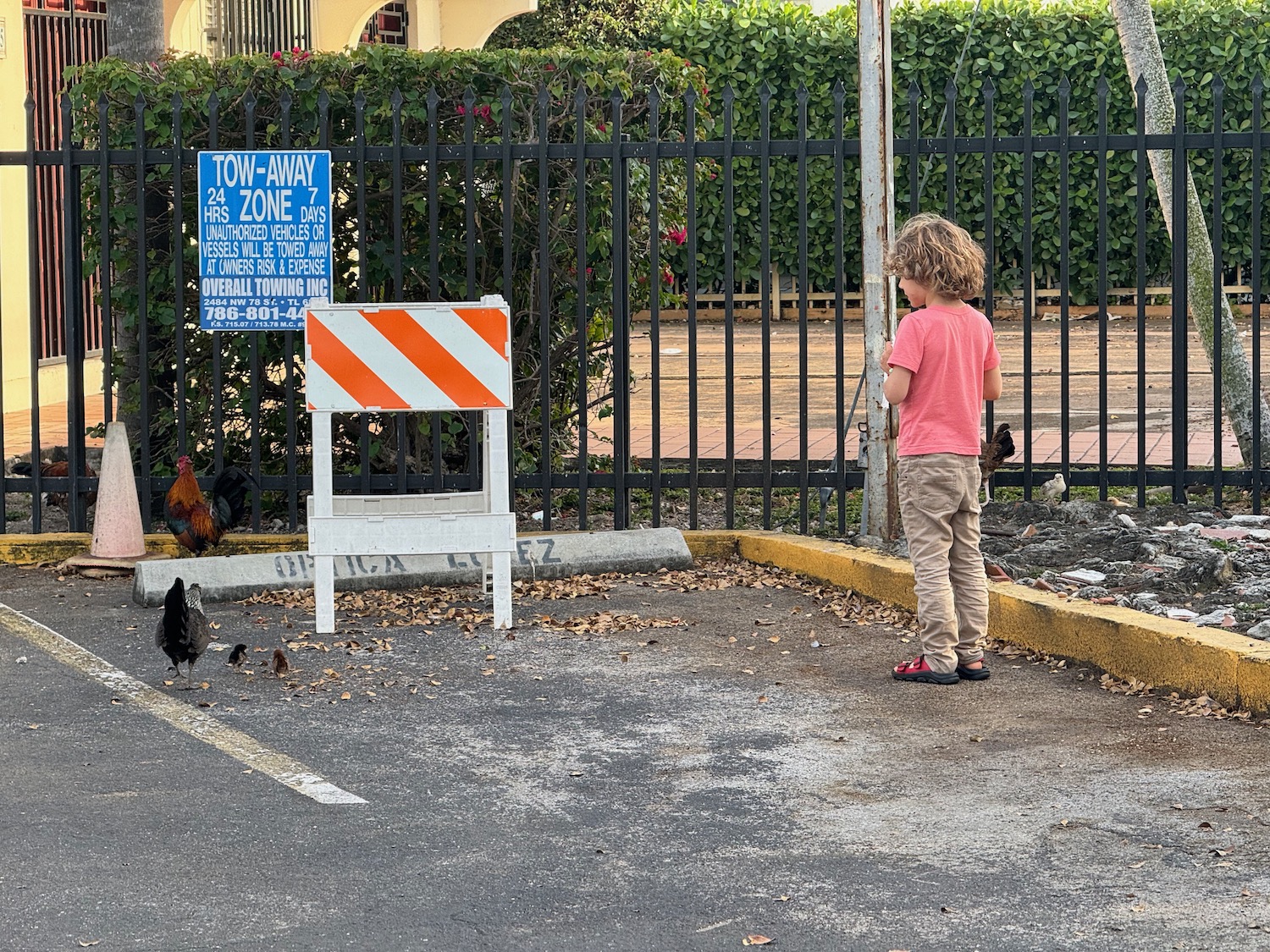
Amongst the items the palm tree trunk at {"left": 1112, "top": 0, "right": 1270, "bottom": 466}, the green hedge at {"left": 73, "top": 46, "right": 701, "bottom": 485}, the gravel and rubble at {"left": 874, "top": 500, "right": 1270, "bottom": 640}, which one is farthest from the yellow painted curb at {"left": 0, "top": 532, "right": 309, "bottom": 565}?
the palm tree trunk at {"left": 1112, "top": 0, "right": 1270, "bottom": 466}

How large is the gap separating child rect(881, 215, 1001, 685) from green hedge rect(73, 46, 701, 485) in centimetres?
243

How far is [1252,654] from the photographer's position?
5355mm

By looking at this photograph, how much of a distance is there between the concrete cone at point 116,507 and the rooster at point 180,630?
Result: 2040 mm

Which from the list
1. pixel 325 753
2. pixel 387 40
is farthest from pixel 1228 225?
pixel 325 753

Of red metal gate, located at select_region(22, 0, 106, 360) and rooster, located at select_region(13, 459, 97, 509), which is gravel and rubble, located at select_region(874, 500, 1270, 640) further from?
red metal gate, located at select_region(22, 0, 106, 360)

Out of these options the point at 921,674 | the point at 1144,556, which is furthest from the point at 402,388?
the point at 1144,556

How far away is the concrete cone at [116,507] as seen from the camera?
7.83 metres

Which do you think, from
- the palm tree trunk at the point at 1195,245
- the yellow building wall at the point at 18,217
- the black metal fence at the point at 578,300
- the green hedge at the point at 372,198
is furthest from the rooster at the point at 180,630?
the yellow building wall at the point at 18,217

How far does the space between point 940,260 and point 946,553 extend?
97 cm

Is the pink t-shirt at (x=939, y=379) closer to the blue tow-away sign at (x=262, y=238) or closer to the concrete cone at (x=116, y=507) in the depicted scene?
the blue tow-away sign at (x=262, y=238)

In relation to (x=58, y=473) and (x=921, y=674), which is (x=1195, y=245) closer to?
(x=921, y=674)

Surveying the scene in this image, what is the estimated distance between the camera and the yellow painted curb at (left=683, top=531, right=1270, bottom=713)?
5.41 metres

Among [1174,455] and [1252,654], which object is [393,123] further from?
[1252,654]

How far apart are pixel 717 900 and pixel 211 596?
12.6ft
